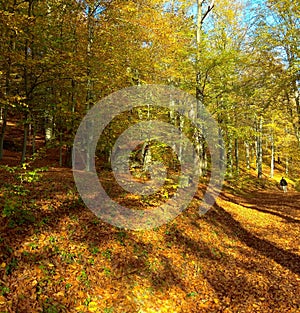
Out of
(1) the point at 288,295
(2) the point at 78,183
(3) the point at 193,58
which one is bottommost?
(1) the point at 288,295

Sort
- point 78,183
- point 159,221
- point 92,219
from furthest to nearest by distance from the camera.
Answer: point 78,183 < point 159,221 < point 92,219

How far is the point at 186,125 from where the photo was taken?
15.6 metres

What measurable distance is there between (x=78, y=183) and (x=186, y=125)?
853 centimetres

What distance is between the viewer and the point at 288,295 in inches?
227

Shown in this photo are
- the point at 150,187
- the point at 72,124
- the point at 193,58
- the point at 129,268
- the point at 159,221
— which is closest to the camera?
the point at 129,268

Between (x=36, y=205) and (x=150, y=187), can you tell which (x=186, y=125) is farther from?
(x=36, y=205)

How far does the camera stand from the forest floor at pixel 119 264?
177 inches

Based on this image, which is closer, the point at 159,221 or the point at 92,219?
the point at 92,219

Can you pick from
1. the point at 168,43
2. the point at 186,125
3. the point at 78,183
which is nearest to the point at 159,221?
the point at 78,183

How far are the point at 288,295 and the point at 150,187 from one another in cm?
556

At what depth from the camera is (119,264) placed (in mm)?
5609

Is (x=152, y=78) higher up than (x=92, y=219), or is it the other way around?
(x=152, y=78)

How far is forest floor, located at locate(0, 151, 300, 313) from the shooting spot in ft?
14.8

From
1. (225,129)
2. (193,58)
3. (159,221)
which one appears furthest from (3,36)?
(225,129)
